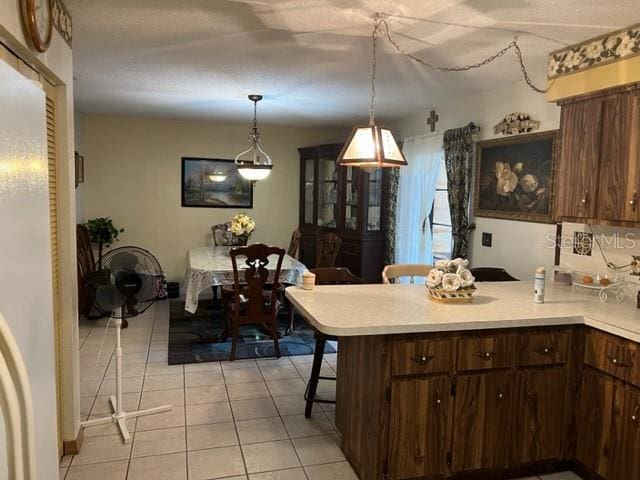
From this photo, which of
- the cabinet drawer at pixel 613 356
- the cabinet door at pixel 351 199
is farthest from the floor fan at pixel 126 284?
the cabinet door at pixel 351 199

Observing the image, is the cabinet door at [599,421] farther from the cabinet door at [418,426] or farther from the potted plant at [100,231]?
the potted plant at [100,231]

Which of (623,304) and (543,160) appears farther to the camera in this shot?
(543,160)

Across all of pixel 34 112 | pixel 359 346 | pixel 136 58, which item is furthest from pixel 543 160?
pixel 34 112

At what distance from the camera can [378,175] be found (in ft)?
19.5

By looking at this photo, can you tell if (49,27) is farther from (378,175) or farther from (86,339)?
(378,175)

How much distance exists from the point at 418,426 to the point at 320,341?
3.09 ft

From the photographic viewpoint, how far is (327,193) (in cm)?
640

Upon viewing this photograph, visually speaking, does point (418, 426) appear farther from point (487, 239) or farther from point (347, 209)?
point (347, 209)

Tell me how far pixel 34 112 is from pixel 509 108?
143 inches

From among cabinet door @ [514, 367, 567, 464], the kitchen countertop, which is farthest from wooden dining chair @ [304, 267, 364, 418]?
cabinet door @ [514, 367, 567, 464]

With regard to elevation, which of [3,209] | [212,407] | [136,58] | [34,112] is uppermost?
[136,58]

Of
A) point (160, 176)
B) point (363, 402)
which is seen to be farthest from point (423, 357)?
point (160, 176)

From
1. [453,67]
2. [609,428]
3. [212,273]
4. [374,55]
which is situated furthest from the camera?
[212,273]

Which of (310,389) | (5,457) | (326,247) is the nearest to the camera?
(5,457)
